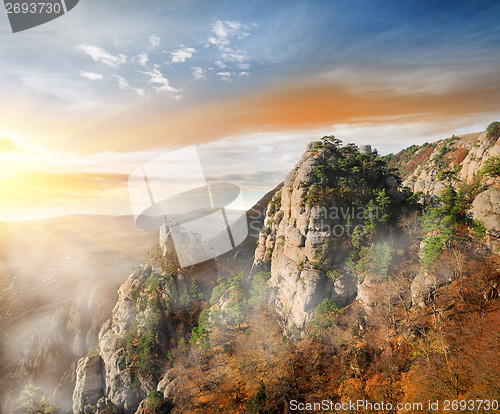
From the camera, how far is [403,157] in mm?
102312

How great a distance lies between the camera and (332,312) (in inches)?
1239

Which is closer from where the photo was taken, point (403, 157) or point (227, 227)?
point (227, 227)

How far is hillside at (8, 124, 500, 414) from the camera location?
2327 centimetres

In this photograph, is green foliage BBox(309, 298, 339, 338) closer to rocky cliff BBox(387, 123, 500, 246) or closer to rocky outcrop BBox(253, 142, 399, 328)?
rocky outcrop BBox(253, 142, 399, 328)

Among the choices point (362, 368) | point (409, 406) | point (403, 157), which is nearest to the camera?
point (409, 406)

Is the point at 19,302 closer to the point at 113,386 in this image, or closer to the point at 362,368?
the point at 113,386

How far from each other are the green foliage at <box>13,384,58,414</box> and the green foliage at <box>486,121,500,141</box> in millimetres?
103629

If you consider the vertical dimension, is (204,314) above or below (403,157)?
below

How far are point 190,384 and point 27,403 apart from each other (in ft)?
171

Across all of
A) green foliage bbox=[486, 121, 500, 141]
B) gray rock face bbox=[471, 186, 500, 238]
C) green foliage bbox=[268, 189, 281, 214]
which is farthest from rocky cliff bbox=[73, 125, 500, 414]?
green foliage bbox=[486, 121, 500, 141]

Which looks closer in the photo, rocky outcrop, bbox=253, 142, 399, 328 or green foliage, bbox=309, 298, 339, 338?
green foliage, bbox=309, 298, 339, 338

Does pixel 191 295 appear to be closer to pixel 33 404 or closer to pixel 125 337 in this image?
pixel 125 337

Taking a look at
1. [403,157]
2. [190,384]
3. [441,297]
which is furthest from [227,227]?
[403,157]

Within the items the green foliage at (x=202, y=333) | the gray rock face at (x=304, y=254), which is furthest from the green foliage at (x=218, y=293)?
the gray rock face at (x=304, y=254)
